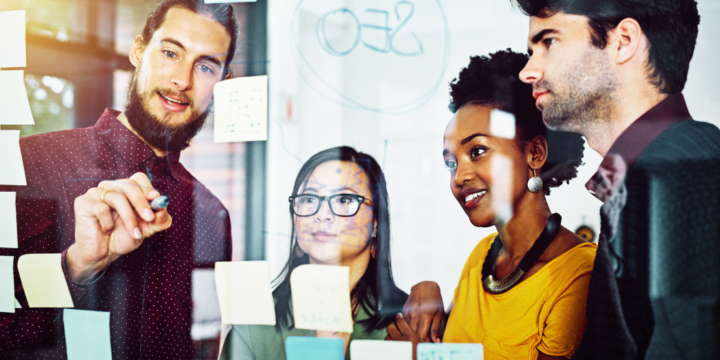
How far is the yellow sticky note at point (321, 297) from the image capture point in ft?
4.57

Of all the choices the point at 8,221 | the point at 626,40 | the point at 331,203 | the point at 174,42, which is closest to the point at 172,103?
the point at 174,42

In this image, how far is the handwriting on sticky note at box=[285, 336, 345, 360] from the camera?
1.40m

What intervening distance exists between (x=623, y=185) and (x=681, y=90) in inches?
11.5

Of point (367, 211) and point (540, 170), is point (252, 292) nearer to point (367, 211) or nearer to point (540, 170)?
point (367, 211)

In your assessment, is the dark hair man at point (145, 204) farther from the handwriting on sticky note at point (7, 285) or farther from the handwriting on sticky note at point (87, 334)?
the handwriting on sticky note at point (7, 285)

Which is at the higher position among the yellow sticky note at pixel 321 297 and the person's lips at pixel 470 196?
the person's lips at pixel 470 196

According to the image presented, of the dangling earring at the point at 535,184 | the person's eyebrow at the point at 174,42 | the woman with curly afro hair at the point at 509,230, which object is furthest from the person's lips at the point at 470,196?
the person's eyebrow at the point at 174,42

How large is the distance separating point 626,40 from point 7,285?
2156 mm

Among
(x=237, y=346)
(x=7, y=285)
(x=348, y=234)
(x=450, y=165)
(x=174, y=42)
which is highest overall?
(x=174, y=42)

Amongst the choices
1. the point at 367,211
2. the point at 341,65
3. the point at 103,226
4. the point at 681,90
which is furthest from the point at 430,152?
the point at 103,226

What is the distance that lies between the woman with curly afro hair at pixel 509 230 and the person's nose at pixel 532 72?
0.06 ft

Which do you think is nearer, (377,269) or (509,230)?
(509,230)

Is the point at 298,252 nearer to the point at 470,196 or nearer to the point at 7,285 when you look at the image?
the point at 470,196

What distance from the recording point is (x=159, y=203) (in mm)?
1490
